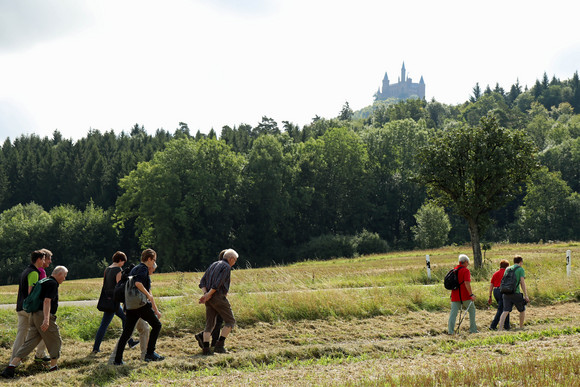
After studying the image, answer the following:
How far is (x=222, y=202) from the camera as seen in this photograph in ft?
218

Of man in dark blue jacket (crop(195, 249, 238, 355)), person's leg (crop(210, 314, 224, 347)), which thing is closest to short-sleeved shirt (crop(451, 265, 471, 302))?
man in dark blue jacket (crop(195, 249, 238, 355))

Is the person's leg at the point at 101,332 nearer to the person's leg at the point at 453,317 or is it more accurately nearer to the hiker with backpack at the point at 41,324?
the hiker with backpack at the point at 41,324

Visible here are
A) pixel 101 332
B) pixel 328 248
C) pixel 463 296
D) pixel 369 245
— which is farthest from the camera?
pixel 369 245

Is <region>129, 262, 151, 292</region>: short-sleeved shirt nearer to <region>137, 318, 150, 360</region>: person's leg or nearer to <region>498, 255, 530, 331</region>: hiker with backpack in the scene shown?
<region>137, 318, 150, 360</region>: person's leg

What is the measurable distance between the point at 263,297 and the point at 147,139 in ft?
308

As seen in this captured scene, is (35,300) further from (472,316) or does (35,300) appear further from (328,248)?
(328,248)

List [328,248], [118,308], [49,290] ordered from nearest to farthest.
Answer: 1. [49,290]
2. [118,308]
3. [328,248]

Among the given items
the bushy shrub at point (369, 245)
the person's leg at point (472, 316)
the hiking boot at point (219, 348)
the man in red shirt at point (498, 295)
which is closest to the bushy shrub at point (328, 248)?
the bushy shrub at point (369, 245)

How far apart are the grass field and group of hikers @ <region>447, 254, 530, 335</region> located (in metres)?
0.43

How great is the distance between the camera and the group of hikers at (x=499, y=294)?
11961 millimetres

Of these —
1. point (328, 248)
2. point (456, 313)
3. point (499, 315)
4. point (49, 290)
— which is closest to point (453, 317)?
point (456, 313)

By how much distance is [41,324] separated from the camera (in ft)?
31.1

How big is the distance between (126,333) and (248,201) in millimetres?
58872

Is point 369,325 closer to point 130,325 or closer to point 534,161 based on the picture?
point 130,325
